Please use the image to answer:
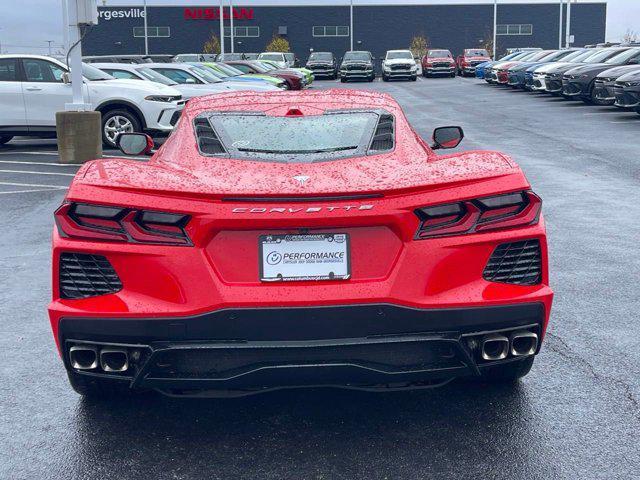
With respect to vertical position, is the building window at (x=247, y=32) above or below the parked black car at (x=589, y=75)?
above

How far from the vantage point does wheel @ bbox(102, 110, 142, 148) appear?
681 inches

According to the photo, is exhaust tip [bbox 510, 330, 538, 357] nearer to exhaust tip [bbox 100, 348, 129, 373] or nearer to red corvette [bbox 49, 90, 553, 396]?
red corvette [bbox 49, 90, 553, 396]

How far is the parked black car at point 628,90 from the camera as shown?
2217 cm

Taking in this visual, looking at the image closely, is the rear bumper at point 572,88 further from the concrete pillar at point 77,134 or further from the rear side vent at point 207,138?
the rear side vent at point 207,138

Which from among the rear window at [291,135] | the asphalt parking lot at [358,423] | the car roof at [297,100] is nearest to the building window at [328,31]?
the asphalt parking lot at [358,423]

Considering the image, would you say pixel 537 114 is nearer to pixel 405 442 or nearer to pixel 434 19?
pixel 405 442

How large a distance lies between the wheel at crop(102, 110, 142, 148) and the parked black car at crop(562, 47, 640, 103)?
596 inches

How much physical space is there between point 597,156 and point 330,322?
1284cm

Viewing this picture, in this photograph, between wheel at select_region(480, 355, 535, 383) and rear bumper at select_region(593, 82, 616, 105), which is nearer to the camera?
wheel at select_region(480, 355, 535, 383)

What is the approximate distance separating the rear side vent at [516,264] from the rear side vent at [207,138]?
141cm

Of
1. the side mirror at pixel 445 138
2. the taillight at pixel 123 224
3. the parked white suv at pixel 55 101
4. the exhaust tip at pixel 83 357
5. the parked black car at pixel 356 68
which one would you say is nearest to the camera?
the taillight at pixel 123 224

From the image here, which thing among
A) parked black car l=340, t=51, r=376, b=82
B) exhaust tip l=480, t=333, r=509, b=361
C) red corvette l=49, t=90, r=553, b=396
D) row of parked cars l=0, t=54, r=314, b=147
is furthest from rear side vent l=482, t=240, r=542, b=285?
parked black car l=340, t=51, r=376, b=82

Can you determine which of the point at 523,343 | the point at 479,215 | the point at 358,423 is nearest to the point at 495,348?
the point at 523,343

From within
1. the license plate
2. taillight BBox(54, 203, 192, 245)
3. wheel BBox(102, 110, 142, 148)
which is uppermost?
taillight BBox(54, 203, 192, 245)
